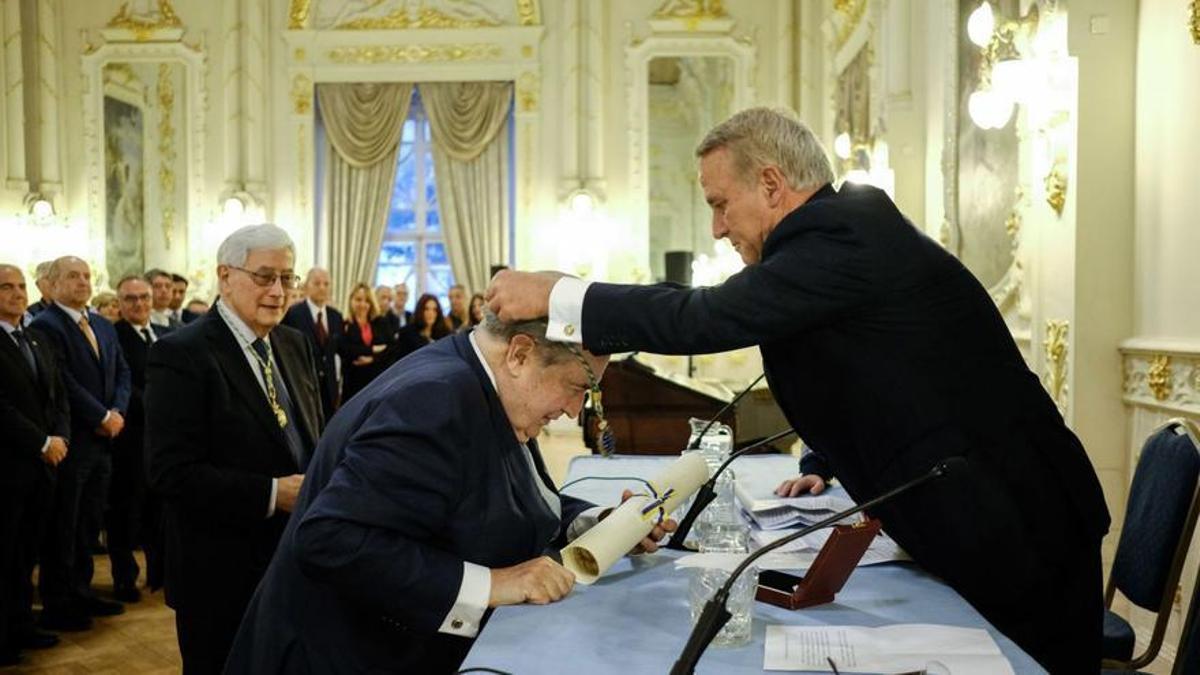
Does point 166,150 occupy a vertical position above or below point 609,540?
above

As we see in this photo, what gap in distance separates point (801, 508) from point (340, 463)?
1.14 metres

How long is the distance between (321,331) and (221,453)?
5.35 meters

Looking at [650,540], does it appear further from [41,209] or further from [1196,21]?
[41,209]

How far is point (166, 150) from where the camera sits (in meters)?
13.2

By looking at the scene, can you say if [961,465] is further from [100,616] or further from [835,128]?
[835,128]

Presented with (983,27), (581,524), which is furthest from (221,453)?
(983,27)

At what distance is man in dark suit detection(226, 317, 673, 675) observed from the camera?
1670mm

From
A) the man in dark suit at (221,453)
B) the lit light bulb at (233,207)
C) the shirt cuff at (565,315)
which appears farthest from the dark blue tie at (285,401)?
the lit light bulb at (233,207)

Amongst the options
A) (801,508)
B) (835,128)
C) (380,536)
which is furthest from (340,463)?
(835,128)

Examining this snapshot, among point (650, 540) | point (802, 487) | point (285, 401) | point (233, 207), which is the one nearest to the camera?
point (650, 540)

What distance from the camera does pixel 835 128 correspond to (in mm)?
10938

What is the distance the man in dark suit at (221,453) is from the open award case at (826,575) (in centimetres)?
141

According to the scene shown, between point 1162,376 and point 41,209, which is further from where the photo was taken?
point 41,209

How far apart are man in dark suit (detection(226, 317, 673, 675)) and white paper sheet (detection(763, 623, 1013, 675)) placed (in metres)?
0.41
